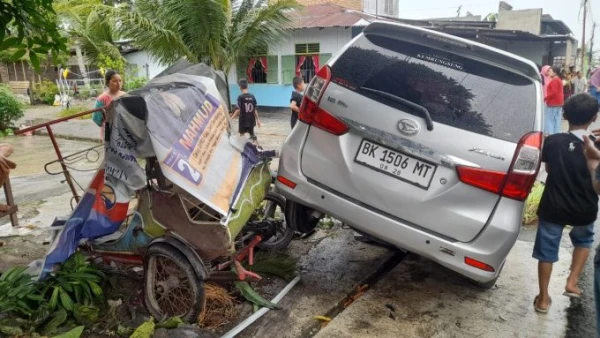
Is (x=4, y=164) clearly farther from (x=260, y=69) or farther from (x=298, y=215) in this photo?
(x=260, y=69)

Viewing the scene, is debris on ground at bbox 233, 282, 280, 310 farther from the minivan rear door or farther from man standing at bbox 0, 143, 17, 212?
man standing at bbox 0, 143, 17, 212

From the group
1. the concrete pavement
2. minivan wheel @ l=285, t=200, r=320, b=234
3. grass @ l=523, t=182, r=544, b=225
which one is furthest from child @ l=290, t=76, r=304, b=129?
minivan wheel @ l=285, t=200, r=320, b=234

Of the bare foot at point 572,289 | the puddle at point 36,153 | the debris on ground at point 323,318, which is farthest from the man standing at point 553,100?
the puddle at point 36,153

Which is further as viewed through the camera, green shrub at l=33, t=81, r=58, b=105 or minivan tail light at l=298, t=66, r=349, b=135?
green shrub at l=33, t=81, r=58, b=105

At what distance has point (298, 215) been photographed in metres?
3.76

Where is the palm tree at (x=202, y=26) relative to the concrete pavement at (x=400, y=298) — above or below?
above

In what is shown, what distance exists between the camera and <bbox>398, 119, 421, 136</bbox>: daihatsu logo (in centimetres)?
295

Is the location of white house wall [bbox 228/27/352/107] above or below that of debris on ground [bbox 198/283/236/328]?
above

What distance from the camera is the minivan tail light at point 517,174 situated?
2791 millimetres

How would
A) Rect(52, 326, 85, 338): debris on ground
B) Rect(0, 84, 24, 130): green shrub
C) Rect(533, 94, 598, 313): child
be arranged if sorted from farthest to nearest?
Rect(0, 84, 24, 130): green shrub, Rect(533, 94, 598, 313): child, Rect(52, 326, 85, 338): debris on ground

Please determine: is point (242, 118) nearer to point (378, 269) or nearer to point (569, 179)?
point (378, 269)

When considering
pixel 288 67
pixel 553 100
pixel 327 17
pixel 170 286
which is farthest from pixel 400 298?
pixel 288 67

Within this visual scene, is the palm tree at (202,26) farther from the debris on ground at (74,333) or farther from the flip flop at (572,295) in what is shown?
the flip flop at (572,295)

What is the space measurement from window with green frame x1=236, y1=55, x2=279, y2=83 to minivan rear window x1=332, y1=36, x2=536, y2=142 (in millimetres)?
14306
